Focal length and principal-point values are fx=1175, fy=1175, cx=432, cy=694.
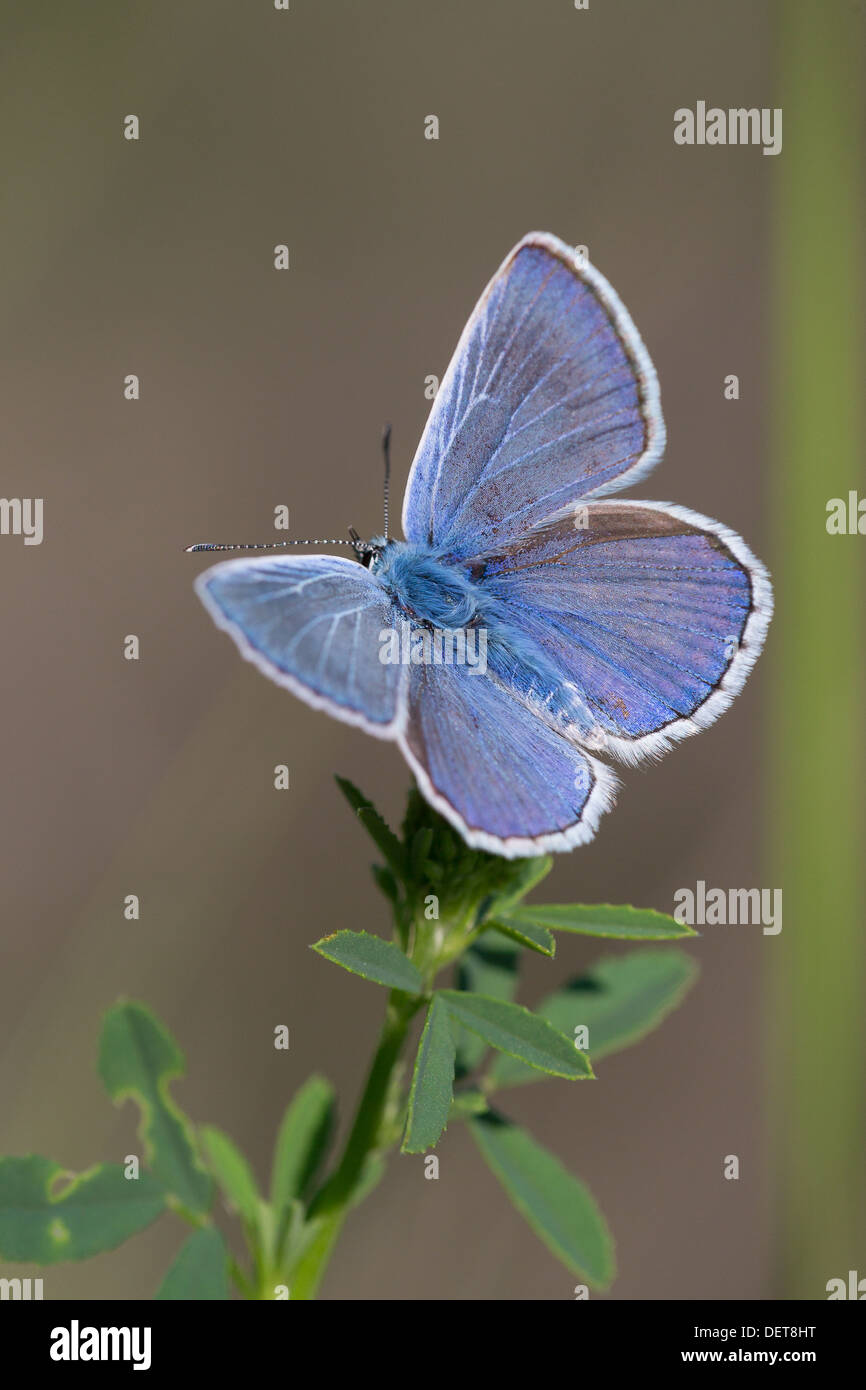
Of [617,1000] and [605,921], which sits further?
[617,1000]

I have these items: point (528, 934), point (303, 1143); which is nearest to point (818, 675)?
point (528, 934)

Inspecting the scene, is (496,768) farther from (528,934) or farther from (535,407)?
(535,407)

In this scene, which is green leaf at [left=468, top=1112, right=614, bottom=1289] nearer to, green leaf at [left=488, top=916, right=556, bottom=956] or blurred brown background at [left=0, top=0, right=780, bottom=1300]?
green leaf at [left=488, top=916, right=556, bottom=956]

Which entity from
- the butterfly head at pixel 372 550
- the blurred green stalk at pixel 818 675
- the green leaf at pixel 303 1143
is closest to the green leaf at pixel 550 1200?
the green leaf at pixel 303 1143

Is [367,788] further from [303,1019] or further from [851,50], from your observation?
[851,50]

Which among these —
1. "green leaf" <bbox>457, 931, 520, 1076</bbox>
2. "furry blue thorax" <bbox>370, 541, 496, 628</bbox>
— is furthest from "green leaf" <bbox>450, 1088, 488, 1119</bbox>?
"furry blue thorax" <bbox>370, 541, 496, 628</bbox>

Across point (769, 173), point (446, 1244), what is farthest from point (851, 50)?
point (446, 1244)

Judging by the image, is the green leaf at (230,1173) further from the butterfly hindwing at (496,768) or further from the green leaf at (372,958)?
the butterfly hindwing at (496,768)
